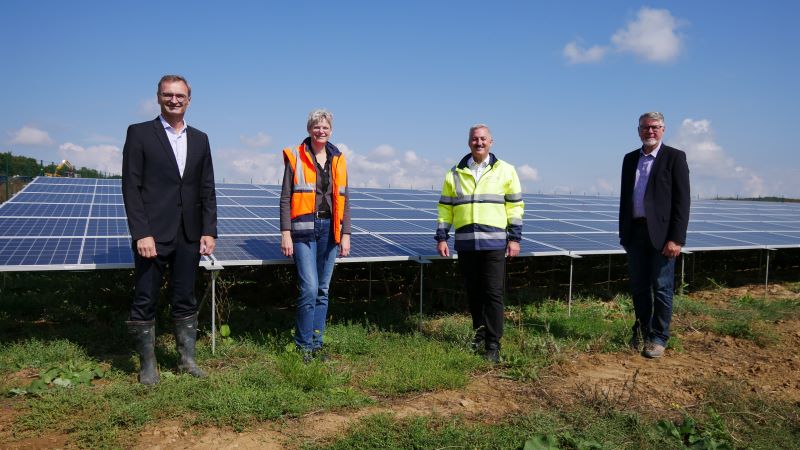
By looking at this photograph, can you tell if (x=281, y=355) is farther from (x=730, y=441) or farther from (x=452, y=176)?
(x=730, y=441)

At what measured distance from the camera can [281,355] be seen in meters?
5.00

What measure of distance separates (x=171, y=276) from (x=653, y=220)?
4298 mm

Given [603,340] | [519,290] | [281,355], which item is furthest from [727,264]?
[281,355]

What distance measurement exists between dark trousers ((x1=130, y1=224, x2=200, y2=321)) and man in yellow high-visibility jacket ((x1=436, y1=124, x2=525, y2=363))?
230 cm

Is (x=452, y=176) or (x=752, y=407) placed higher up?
(x=452, y=176)

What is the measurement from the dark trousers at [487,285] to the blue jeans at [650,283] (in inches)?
58.0

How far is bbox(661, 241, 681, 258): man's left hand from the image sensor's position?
5.34 meters

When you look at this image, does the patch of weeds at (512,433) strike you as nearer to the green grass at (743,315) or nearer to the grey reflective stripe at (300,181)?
the grey reflective stripe at (300,181)

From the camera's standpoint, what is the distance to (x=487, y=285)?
203 inches

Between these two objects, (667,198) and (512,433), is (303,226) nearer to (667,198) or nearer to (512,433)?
(512,433)

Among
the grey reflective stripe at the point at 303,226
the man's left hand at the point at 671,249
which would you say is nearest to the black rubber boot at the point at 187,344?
the grey reflective stripe at the point at 303,226

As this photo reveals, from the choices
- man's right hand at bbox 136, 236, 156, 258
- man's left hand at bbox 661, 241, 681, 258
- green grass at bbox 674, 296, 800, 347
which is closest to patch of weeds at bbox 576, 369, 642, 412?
man's left hand at bbox 661, 241, 681, 258

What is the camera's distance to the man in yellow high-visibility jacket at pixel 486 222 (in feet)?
16.6

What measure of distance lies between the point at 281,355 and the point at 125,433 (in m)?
1.58
